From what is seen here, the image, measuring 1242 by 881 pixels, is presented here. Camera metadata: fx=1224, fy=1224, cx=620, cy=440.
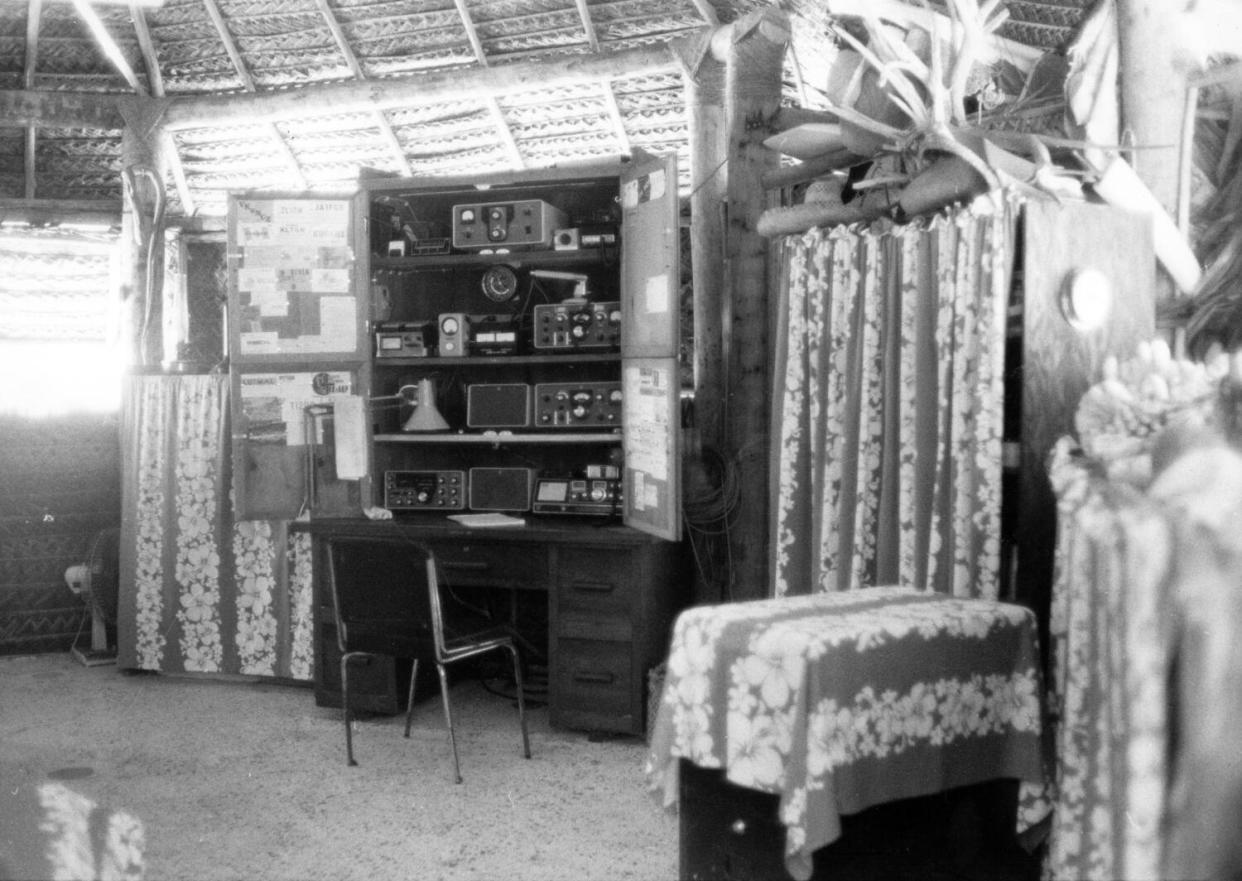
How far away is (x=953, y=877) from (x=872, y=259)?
164cm

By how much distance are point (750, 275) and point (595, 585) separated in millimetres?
1334

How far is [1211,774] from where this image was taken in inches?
72.9

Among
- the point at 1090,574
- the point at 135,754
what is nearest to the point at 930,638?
the point at 1090,574

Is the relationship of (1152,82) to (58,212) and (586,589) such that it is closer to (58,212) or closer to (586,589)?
(586,589)

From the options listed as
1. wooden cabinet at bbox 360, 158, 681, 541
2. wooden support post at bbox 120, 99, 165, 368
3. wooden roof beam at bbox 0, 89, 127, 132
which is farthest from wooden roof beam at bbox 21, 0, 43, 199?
wooden cabinet at bbox 360, 158, 681, 541

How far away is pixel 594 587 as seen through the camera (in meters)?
4.48

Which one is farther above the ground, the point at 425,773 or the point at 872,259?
the point at 872,259

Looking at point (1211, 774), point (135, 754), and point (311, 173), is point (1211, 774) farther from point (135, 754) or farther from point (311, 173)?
point (311, 173)

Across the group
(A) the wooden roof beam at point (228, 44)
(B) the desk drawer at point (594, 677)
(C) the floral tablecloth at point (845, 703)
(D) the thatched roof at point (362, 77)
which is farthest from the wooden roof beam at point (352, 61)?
(C) the floral tablecloth at point (845, 703)

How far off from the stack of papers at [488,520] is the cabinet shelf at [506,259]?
1039 millimetres

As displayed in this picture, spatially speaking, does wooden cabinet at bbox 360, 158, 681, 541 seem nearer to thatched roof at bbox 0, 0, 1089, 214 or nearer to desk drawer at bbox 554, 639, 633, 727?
desk drawer at bbox 554, 639, 633, 727

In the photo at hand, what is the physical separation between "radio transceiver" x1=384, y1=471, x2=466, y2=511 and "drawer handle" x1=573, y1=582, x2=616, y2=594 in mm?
806

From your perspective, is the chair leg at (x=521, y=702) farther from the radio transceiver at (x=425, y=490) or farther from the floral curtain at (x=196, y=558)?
the floral curtain at (x=196, y=558)

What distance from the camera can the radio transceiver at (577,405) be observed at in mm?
4836
